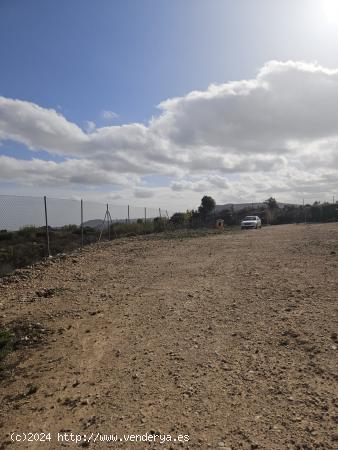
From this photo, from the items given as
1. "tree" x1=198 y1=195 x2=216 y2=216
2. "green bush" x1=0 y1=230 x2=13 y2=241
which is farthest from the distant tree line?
"green bush" x1=0 y1=230 x2=13 y2=241

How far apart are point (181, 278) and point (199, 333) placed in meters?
3.72

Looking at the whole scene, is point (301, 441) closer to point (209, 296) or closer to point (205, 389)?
point (205, 389)

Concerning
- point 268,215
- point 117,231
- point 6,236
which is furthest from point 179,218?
point 6,236

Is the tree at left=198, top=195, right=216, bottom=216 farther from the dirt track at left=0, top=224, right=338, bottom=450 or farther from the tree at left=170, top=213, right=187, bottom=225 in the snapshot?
the dirt track at left=0, top=224, right=338, bottom=450

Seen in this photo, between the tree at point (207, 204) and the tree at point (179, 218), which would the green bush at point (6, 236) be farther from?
the tree at point (207, 204)

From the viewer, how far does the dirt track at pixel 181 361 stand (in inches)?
121

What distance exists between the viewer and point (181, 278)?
8.80 metres

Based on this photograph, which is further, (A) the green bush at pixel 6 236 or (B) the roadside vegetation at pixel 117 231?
(A) the green bush at pixel 6 236

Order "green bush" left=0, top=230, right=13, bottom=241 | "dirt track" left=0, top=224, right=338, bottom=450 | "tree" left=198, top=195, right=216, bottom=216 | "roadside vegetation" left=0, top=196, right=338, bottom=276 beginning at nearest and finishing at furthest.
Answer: "dirt track" left=0, top=224, right=338, bottom=450 → "roadside vegetation" left=0, top=196, right=338, bottom=276 → "green bush" left=0, top=230, right=13, bottom=241 → "tree" left=198, top=195, right=216, bottom=216

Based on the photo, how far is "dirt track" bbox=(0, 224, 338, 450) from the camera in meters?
3.08

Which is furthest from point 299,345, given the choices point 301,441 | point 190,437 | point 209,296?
point 209,296

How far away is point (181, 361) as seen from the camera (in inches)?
167

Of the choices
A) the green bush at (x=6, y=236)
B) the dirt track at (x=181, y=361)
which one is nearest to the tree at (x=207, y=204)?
the green bush at (x=6, y=236)

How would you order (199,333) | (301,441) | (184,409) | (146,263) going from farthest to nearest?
(146,263)
(199,333)
(184,409)
(301,441)
